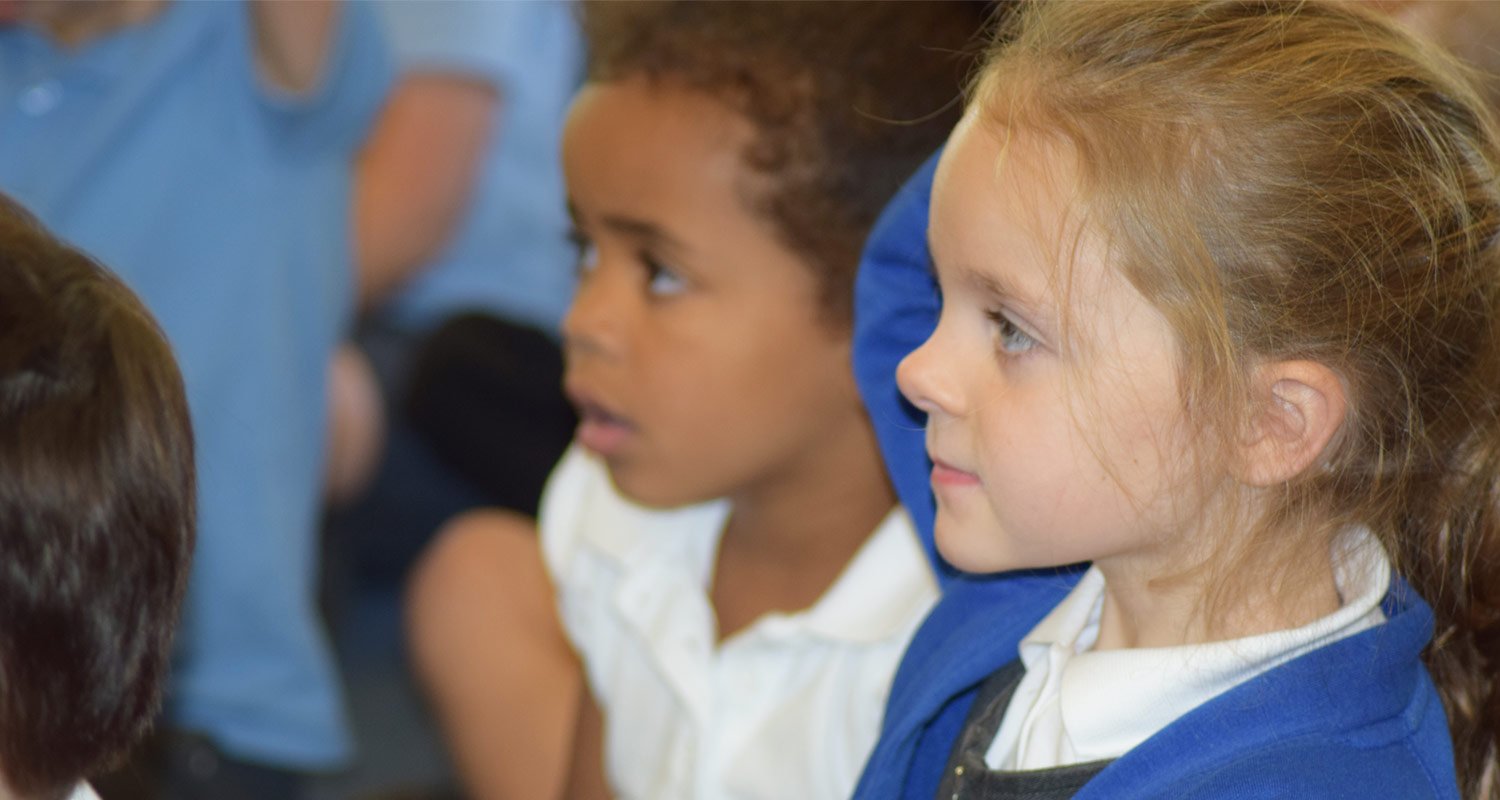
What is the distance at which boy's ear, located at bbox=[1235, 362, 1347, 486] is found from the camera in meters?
0.73

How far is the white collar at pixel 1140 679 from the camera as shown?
29.4 inches

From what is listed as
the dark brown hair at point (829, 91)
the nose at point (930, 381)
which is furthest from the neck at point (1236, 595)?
the dark brown hair at point (829, 91)

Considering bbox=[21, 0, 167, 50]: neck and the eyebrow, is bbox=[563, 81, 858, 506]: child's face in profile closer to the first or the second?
the eyebrow

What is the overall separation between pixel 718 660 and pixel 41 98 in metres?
0.83

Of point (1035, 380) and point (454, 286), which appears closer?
point (1035, 380)

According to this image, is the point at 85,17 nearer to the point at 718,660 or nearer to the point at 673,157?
the point at 673,157

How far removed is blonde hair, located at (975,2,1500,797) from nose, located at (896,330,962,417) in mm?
103

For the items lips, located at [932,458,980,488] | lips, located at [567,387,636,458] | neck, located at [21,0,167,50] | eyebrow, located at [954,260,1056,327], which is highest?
eyebrow, located at [954,260,1056,327]

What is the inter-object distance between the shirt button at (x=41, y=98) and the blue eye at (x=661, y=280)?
683 millimetres

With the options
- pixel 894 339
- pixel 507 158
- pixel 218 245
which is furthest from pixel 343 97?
pixel 894 339

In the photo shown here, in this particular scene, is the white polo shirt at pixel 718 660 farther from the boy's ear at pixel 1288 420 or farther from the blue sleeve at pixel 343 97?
the blue sleeve at pixel 343 97

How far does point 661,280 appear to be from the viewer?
1077mm

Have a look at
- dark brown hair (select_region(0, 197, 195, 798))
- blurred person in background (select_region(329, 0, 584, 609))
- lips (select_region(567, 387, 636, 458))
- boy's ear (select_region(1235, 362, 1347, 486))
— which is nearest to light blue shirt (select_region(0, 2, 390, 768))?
blurred person in background (select_region(329, 0, 584, 609))

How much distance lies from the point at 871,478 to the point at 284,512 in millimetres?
614
